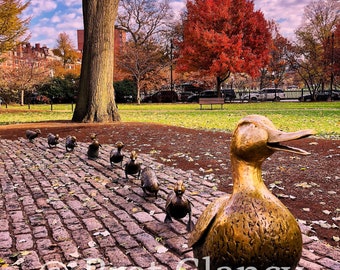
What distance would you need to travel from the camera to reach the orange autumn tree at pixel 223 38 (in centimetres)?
2964

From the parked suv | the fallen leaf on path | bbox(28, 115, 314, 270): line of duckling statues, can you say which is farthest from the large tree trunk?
the parked suv

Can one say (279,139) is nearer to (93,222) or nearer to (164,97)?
(93,222)

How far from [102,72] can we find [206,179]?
9148mm

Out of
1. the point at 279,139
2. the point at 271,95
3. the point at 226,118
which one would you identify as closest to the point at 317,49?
the point at 271,95

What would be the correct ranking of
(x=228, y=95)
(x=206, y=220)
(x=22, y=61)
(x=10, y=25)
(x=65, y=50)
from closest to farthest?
(x=206, y=220) < (x=10, y=25) < (x=22, y=61) < (x=228, y=95) < (x=65, y=50)

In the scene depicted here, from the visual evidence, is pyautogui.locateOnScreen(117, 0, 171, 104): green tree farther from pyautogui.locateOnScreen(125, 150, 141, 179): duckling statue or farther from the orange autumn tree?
pyautogui.locateOnScreen(125, 150, 141, 179): duckling statue

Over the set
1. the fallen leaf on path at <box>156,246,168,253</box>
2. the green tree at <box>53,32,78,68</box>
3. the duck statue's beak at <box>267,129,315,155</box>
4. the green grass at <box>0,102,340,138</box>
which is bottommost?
the fallen leaf on path at <box>156,246,168,253</box>

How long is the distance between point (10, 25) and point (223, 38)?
52.8 ft

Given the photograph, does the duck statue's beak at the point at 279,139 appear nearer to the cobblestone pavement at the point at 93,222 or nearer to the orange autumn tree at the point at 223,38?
the cobblestone pavement at the point at 93,222

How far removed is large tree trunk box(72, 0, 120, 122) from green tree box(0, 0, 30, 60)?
13.6m

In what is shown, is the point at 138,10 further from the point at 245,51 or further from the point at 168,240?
the point at 168,240

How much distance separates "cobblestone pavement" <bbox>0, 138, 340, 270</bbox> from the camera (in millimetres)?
3150

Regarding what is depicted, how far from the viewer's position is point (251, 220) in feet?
6.72

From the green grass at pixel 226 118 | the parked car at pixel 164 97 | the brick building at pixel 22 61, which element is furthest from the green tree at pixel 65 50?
the green grass at pixel 226 118
